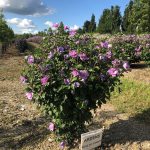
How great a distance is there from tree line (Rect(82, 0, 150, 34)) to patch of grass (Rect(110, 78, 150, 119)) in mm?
41365

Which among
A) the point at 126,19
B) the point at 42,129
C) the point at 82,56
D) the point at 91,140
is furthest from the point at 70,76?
the point at 126,19

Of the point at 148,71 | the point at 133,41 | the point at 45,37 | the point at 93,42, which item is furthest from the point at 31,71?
the point at 133,41

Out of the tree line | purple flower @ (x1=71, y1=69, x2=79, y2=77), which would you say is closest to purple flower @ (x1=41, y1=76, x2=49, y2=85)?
purple flower @ (x1=71, y1=69, x2=79, y2=77)

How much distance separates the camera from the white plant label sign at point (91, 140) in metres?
5.35

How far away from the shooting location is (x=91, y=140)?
5.50 meters

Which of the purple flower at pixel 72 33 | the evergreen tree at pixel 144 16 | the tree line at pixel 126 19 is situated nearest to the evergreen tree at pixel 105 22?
the tree line at pixel 126 19

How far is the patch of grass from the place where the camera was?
8.29 metres

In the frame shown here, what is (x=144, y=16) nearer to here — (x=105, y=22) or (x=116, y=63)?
(x=105, y=22)

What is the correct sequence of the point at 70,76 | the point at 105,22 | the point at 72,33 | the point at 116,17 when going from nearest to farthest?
the point at 70,76 < the point at 72,33 < the point at 116,17 < the point at 105,22

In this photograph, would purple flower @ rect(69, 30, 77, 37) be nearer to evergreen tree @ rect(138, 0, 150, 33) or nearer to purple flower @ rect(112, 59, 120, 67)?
purple flower @ rect(112, 59, 120, 67)

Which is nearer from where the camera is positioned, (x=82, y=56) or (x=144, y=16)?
A: (x=82, y=56)

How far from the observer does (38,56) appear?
5.42 m

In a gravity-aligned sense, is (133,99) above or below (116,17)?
below

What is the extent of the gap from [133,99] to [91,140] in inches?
160
